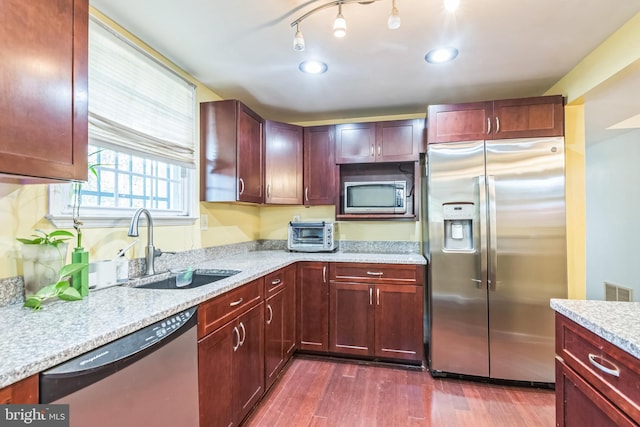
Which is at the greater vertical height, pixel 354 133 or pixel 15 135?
pixel 354 133

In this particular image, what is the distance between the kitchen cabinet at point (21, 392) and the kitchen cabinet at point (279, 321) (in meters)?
1.36

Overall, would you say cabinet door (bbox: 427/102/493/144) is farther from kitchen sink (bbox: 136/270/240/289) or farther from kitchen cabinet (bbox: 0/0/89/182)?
kitchen cabinet (bbox: 0/0/89/182)

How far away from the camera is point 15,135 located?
926 mm

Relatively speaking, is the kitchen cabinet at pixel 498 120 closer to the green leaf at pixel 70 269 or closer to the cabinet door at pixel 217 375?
the cabinet door at pixel 217 375

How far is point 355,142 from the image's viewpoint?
292 centimetres

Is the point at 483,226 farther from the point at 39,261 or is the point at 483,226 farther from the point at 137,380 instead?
the point at 39,261

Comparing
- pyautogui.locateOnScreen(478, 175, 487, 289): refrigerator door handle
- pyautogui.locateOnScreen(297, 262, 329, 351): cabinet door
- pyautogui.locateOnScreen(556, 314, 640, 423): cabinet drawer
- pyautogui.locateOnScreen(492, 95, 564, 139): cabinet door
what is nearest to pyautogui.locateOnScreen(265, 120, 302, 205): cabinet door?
pyautogui.locateOnScreen(297, 262, 329, 351): cabinet door

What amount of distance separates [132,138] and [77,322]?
1.16 metres

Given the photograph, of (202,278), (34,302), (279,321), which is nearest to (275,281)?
(279,321)

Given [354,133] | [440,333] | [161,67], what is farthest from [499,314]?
[161,67]

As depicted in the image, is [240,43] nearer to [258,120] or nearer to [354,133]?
[258,120]

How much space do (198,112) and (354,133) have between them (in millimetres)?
1411

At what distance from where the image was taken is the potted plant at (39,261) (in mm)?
1244

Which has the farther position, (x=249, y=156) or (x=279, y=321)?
(x=249, y=156)
